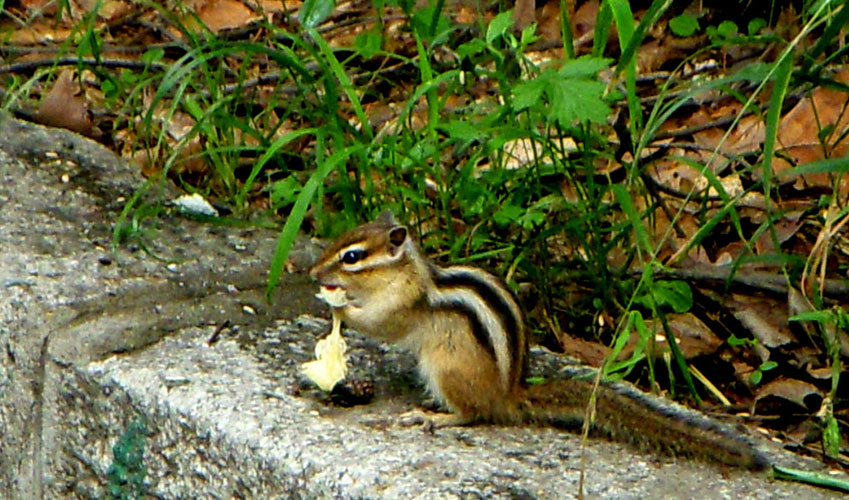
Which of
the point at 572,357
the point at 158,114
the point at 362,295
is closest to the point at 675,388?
the point at 572,357

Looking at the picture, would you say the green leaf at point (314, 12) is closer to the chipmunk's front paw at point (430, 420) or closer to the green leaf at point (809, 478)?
the chipmunk's front paw at point (430, 420)

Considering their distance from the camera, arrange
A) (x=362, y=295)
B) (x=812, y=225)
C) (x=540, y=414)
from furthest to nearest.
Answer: (x=812, y=225) → (x=362, y=295) → (x=540, y=414)

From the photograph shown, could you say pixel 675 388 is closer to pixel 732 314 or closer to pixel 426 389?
pixel 732 314

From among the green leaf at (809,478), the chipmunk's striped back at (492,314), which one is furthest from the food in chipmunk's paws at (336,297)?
the green leaf at (809,478)

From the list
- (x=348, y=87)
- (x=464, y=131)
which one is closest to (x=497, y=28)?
(x=464, y=131)

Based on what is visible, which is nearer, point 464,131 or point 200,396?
point 200,396

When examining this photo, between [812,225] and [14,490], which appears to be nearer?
[14,490]

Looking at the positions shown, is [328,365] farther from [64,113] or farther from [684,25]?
[684,25]

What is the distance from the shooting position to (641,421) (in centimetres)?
271

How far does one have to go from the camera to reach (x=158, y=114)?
192 inches

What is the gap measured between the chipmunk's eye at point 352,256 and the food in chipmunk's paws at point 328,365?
16cm

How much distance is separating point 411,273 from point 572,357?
0.54 metres

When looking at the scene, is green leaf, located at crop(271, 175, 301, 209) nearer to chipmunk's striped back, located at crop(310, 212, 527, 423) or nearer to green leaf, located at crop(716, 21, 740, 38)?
chipmunk's striped back, located at crop(310, 212, 527, 423)

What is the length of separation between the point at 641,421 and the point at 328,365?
0.69 meters
